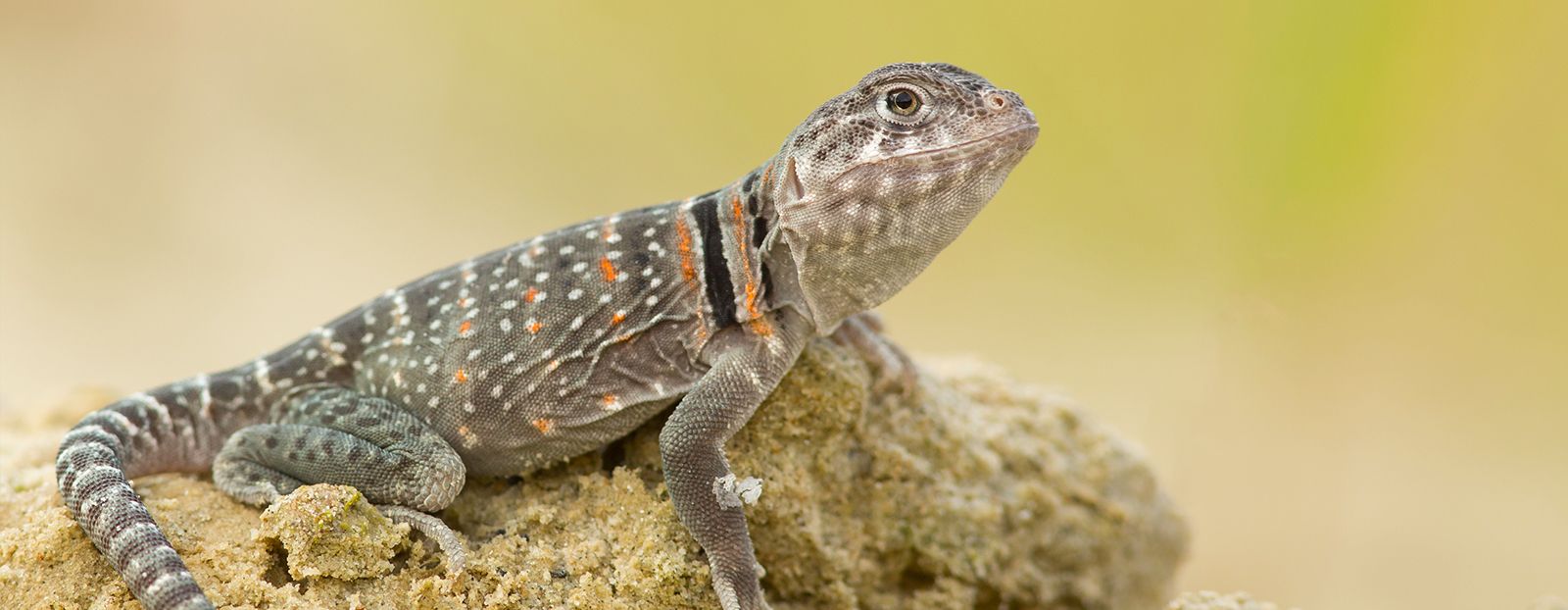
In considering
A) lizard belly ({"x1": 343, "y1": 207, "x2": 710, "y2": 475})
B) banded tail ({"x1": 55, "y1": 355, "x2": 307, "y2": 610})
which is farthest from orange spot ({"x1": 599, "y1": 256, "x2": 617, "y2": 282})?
banded tail ({"x1": 55, "y1": 355, "x2": 307, "y2": 610})

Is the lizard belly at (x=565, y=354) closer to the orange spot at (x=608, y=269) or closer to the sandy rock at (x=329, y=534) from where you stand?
the orange spot at (x=608, y=269)

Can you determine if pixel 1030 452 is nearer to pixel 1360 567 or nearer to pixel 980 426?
pixel 980 426

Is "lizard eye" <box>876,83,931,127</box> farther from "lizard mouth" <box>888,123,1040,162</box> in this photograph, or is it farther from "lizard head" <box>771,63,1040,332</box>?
"lizard mouth" <box>888,123,1040,162</box>

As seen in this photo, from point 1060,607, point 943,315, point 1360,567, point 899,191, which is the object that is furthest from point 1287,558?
point 899,191

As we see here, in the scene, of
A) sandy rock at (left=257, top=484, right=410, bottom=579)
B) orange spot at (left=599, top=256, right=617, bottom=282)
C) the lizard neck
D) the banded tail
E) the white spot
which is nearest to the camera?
the banded tail

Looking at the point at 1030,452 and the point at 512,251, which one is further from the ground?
the point at 1030,452

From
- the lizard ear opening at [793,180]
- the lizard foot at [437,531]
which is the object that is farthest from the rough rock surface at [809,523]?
the lizard ear opening at [793,180]

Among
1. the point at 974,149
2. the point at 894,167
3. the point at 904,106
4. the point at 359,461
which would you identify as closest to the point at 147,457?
the point at 359,461
